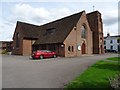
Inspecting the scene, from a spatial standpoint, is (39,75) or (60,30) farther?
(60,30)

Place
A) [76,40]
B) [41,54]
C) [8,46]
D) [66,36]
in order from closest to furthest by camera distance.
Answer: [41,54]
[66,36]
[76,40]
[8,46]

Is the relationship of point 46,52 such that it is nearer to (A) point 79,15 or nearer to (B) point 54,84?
(A) point 79,15

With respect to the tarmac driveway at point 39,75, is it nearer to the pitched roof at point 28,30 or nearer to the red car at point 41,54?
the red car at point 41,54

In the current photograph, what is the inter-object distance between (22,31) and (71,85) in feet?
118

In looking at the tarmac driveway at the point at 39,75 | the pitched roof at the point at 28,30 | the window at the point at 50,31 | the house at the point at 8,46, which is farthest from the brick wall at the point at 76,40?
the house at the point at 8,46

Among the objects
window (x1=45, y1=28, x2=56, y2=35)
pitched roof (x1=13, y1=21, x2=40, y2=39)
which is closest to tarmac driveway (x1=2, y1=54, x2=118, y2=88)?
window (x1=45, y1=28, x2=56, y2=35)

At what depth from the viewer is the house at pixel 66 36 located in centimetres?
3472

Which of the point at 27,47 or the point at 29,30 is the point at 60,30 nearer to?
the point at 27,47

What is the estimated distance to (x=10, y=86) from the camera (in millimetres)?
9242

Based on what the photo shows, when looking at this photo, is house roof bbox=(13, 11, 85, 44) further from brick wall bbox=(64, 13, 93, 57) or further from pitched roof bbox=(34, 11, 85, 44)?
brick wall bbox=(64, 13, 93, 57)

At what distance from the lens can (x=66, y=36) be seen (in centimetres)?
3378

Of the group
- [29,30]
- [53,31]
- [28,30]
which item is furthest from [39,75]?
[29,30]

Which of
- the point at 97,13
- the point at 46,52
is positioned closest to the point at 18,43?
the point at 46,52

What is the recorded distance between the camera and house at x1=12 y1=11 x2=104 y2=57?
34.7m
